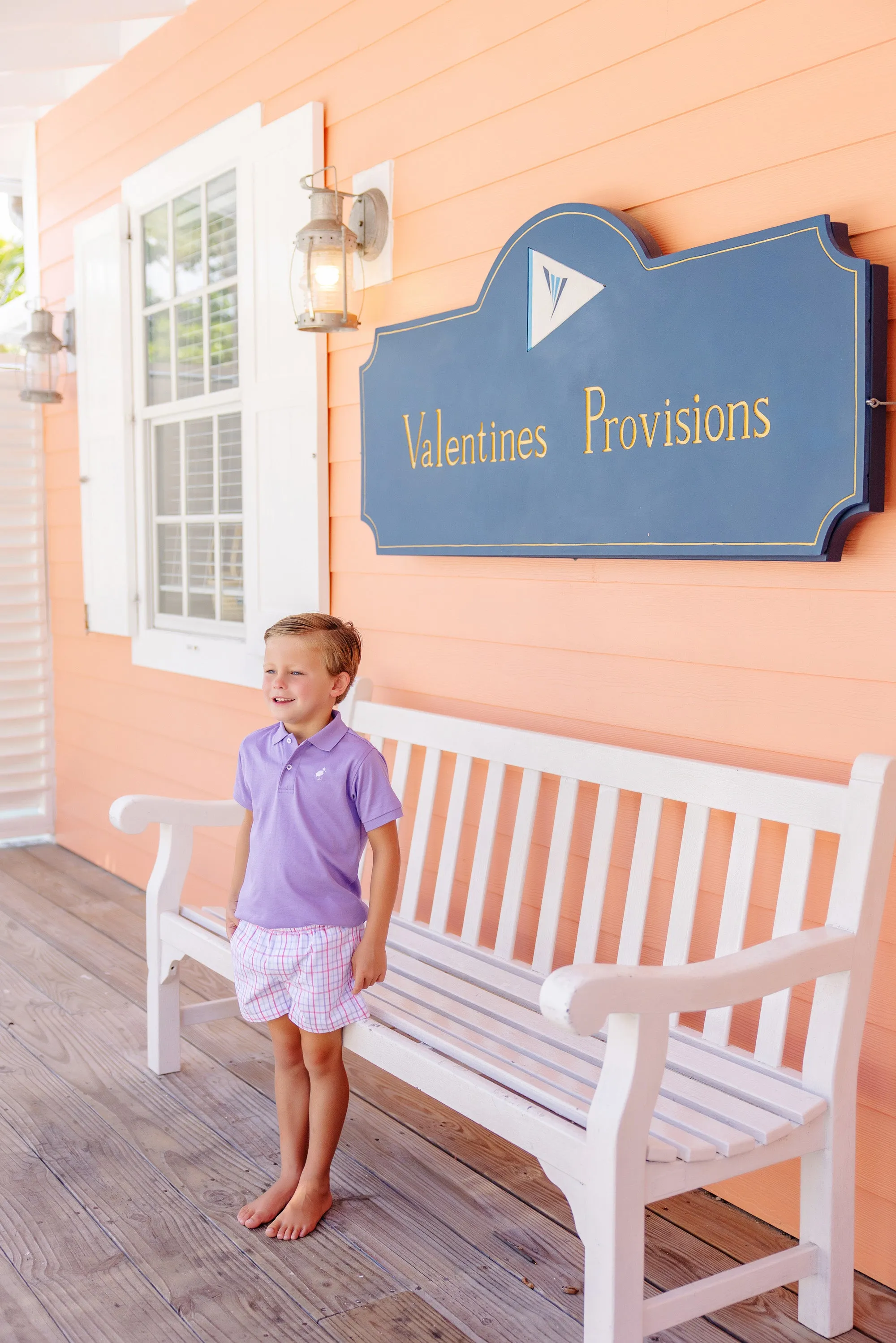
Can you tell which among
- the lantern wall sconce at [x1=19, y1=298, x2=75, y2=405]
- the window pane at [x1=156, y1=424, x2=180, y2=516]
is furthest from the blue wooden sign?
the lantern wall sconce at [x1=19, y1=298, x2=75, y2=405]

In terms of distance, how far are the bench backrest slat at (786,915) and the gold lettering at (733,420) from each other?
0.69m

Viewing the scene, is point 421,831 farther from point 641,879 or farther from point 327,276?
point 327,276

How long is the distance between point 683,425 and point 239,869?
1.24 m

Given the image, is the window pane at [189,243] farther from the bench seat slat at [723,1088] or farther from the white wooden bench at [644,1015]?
the bench seat slat at [723,1088]

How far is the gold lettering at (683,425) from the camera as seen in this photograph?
2.26m

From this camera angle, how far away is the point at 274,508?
3699 millimetres

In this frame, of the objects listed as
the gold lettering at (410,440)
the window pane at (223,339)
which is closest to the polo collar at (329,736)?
the gold lettering at (410,440)

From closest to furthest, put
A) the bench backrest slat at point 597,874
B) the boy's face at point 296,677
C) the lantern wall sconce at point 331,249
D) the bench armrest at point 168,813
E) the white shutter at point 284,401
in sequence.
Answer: the boy's face at point 296,677, the bench backrest slat at point 597,874, the bench armrest at point 168,813, the lantern wall sconce at point 331,249, the white shutter at point 284,401

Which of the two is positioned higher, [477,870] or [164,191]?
[164,191]

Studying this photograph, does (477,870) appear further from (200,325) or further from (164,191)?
(164,191)

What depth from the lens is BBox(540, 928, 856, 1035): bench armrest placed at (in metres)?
1.60

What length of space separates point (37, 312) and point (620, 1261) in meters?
4.49

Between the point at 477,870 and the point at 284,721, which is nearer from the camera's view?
the point at 284,721

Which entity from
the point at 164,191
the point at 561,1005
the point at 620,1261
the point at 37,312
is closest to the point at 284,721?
the point at 561,1005
